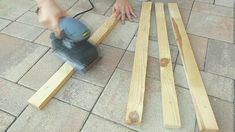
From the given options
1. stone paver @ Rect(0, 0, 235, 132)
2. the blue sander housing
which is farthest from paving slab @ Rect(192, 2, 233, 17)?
the blue sander housing

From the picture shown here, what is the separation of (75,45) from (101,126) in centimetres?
42

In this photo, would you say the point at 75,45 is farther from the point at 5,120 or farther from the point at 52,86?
the point at 5,120

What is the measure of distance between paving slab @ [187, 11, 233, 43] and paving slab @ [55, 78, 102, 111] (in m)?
0.74

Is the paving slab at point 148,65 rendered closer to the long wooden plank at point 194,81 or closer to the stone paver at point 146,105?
the stone paver at point 146,105

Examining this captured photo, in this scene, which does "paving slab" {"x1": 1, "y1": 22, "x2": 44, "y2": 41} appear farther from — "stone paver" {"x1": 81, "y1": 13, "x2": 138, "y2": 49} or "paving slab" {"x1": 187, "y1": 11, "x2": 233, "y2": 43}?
"paving slab" {"x1": 187, "y1": 11, "x2": 233, "y2": 43}

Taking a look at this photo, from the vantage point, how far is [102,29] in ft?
5.00

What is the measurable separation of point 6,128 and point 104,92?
0.46m

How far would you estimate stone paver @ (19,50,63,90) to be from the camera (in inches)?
49.5

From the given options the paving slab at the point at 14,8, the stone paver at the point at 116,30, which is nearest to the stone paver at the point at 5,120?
the stone paver at the point at 116,30

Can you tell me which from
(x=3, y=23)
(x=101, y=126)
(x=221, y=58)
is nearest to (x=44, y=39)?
(x=3, y=23)

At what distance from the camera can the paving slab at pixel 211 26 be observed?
152 centimetres

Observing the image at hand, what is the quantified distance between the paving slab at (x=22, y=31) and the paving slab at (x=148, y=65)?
591 mm

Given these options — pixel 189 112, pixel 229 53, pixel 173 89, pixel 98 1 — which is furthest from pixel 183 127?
pixel 98 1

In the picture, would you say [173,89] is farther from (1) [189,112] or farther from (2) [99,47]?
(2) [99,47]
